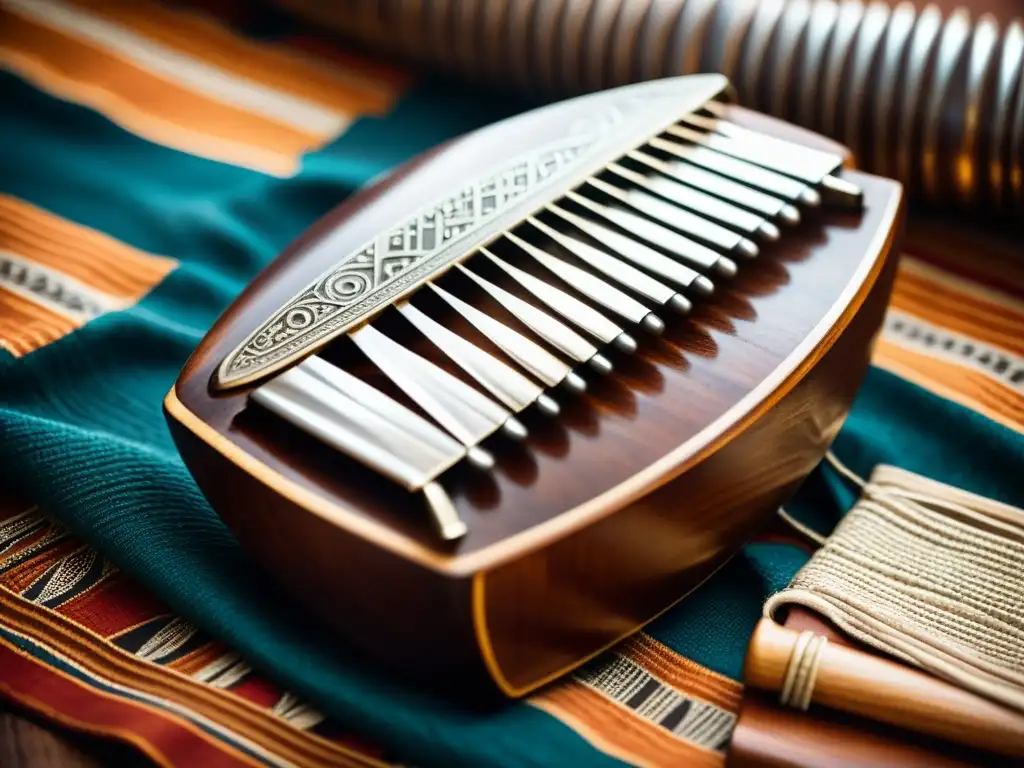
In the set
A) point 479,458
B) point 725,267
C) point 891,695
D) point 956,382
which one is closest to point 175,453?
point 479,458

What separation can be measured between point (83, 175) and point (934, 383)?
89 cm

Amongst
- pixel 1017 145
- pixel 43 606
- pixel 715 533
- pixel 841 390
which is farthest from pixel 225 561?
pixel 1017 145

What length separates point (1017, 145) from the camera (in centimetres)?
96

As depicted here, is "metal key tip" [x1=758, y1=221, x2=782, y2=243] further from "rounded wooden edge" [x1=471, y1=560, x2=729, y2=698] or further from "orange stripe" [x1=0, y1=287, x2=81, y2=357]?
"orange stripe" [x1=0, y1=287, x2=81, y2=357]

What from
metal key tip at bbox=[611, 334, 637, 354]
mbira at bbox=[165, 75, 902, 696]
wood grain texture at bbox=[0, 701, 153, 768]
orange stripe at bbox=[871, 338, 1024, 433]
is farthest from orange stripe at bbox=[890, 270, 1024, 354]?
wood grain texture at bbox=[0, 701, 153, 768]

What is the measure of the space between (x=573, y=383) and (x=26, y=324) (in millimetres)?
542

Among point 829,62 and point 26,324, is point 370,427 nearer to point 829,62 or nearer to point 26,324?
point 26,324

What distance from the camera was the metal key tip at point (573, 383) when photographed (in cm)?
66

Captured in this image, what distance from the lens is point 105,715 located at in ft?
2.16

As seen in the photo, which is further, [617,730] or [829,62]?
[829,62]

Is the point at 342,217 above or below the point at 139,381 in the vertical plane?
above

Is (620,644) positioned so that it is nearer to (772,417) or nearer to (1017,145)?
(772,417)

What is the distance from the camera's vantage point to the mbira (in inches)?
23.5

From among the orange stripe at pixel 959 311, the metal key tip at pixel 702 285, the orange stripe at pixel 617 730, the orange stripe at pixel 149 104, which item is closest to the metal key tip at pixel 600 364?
the metal key tip at pixel 702 285
